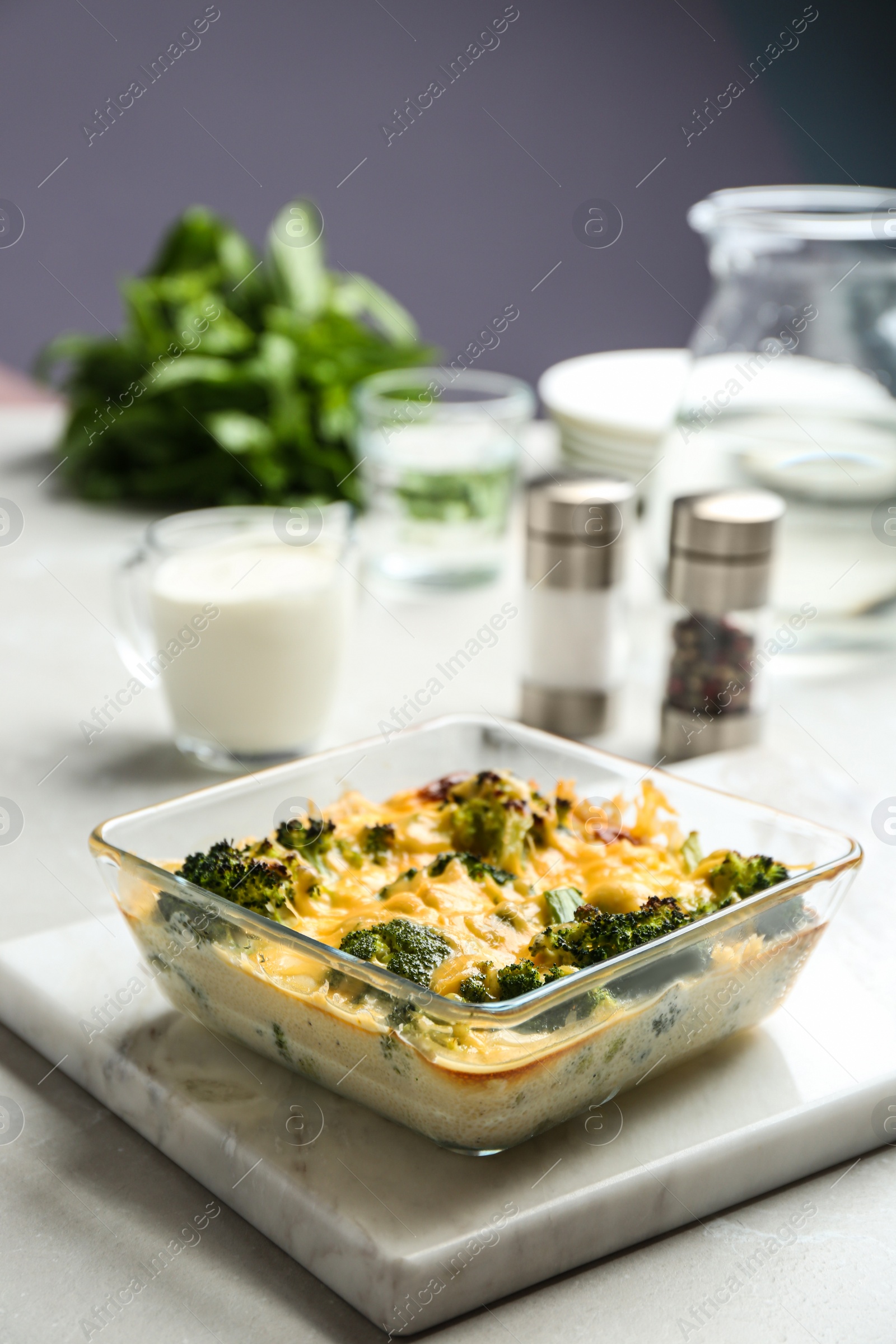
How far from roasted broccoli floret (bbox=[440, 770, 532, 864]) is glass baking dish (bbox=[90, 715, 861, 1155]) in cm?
17

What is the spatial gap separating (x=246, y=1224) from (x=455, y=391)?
1562 mm

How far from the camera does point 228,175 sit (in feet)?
13.9

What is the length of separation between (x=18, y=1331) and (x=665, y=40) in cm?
412

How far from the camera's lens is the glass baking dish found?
772 millimetres

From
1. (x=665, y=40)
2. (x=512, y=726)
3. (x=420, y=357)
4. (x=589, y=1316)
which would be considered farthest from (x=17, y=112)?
(x=589, y=1316)

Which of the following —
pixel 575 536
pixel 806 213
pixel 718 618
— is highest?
pixel 806 213

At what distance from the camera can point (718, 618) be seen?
5.07 feet

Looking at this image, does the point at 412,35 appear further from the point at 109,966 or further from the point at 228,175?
the point at 109,966

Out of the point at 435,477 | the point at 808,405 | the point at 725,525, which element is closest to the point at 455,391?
the point at 435,477

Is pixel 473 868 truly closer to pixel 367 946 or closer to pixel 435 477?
pixel 367 946

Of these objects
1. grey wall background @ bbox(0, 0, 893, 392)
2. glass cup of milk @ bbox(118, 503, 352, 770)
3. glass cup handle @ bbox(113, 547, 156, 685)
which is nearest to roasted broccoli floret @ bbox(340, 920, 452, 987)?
glass cup of milk @ bbox(118, 503, 352, 770)

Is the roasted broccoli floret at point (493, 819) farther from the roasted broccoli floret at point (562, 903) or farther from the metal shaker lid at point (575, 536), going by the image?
the metal shaker lid at point (575, 536)

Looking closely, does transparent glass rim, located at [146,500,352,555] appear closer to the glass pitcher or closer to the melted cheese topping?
the glass pitcher

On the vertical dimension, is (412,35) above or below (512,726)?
above
